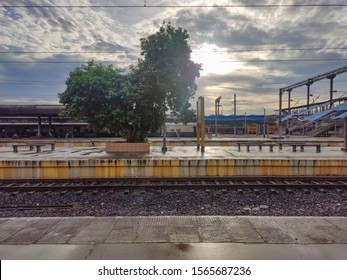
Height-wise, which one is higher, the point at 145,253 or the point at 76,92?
the point at 76,92

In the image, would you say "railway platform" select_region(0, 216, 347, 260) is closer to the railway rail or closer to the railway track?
the railway rail

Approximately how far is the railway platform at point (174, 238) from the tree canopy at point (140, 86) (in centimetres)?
1030

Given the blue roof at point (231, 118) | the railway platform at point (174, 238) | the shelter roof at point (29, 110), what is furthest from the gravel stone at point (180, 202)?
the blue roof at point (231, 118)

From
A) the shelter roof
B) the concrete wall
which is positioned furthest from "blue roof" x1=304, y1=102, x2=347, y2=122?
the shelter roof

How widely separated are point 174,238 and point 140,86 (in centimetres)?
1185

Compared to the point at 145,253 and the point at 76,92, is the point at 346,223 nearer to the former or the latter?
the point at 145,253

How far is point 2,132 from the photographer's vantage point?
44.5 meters

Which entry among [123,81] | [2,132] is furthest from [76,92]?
[2,132]

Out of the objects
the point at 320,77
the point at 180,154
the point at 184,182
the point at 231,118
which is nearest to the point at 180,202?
the point at 184,182

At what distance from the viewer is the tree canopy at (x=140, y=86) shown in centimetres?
1451

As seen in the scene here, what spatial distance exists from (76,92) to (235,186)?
11.2 m

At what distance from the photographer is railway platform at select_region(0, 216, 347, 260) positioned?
3549 millimetres

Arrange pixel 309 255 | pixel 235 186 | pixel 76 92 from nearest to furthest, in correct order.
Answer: pixel 309 255
pixel 235 186
pixel 76 92

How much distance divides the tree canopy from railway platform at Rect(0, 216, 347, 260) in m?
10.3
